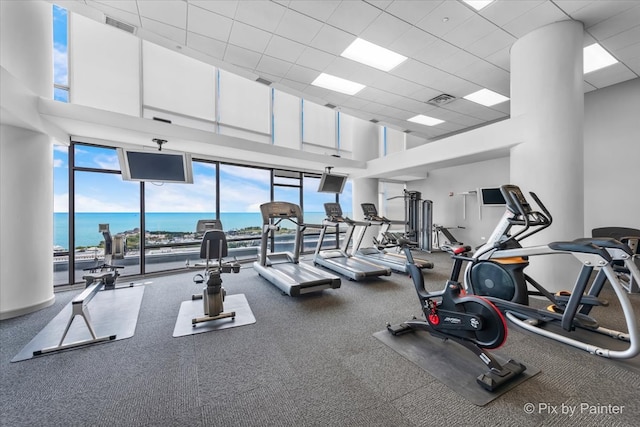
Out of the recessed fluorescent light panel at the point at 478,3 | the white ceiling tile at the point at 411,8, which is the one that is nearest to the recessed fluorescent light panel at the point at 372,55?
the white ceiling tile at the point at 411,8

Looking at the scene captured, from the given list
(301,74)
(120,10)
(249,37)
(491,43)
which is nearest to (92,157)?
(120,10)

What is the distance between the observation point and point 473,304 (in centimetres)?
205

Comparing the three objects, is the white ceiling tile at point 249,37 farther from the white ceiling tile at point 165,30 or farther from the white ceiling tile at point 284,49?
the white ceiling tile at point 165,30

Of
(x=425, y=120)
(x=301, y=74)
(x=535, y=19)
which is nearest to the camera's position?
(x=535, y=19)

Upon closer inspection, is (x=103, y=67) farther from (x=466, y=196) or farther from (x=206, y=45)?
(x=466, y=196)

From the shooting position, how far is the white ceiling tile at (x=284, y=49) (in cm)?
392

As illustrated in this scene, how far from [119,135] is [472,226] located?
9.19 m

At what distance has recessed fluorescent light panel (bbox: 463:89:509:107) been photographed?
18.1ft

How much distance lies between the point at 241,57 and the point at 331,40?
159 centimetres

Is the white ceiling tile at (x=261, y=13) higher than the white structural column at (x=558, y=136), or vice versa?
the white ceiling tile at (x=261, y=13)

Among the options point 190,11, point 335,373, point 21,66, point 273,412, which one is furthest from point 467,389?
point 21,66

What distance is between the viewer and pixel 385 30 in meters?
3.66

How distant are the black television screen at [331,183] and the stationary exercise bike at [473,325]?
4623 mm

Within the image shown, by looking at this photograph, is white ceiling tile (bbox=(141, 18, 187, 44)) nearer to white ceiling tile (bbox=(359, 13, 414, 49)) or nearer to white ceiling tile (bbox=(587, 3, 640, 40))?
white ceiling tile (bbox=(359, 13, 414, 49))
